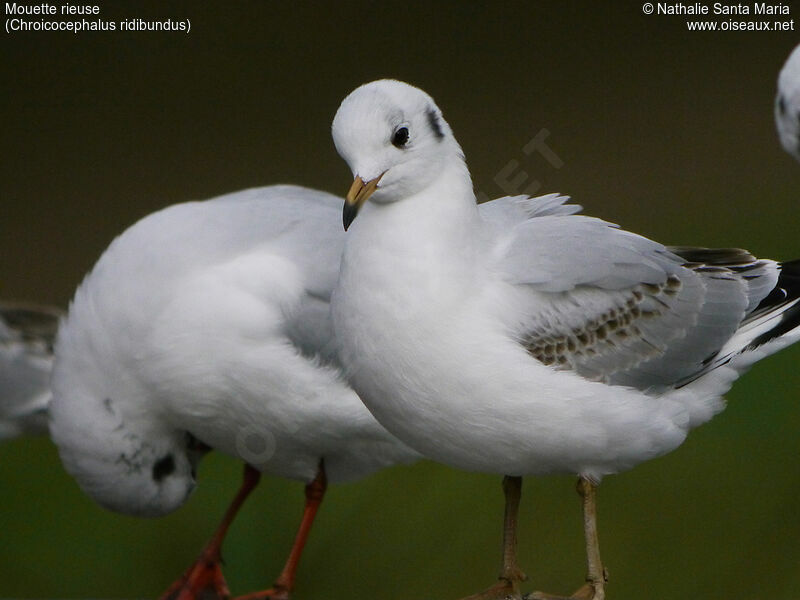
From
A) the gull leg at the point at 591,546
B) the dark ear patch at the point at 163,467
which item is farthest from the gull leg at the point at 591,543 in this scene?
the dark ear patch at the point at 163,467

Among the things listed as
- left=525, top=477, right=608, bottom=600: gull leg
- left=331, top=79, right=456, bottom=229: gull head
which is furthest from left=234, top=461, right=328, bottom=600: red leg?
left=331, top=79, right=456, bottom=229: gull head

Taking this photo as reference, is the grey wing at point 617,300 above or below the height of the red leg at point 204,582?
above

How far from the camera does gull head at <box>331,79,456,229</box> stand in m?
1.78

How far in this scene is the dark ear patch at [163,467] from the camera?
2578 millimetres

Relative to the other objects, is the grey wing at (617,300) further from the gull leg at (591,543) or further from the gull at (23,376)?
the gull at (23,376)

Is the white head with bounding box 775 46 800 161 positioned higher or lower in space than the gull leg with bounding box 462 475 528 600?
higher

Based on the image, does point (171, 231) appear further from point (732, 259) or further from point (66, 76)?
point (66, 76)

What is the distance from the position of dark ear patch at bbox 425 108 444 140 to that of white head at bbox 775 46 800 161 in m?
1.13

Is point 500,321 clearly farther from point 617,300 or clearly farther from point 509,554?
point 509,554

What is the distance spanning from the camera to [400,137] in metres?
1.82

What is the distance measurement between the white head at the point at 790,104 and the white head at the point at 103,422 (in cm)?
133

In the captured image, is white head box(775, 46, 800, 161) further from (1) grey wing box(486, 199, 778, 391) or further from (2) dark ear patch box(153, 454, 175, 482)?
(2) dark ear patch box(153, 454, 175, 482)

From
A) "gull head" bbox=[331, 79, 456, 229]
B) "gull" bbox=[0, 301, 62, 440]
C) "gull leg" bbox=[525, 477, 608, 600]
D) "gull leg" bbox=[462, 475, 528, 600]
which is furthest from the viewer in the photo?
"gull" bbox=[0, 301, 62, 440]

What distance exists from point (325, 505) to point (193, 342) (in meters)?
1.50
